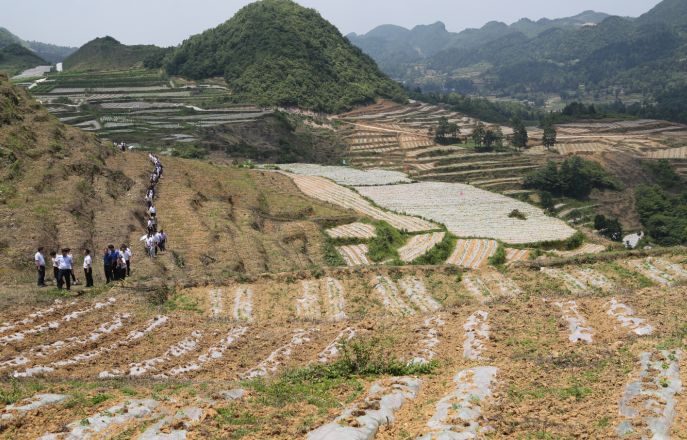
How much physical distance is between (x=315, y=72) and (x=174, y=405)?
13563 centimetres

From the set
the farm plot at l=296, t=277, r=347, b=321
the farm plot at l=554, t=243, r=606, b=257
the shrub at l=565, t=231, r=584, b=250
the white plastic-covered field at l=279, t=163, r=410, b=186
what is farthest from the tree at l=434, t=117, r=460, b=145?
the farm plot at l=296, t=277, r=347, b=321

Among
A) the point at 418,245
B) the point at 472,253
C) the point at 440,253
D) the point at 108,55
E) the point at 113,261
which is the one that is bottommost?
the point at 472,253

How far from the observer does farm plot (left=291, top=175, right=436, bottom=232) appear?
172ft

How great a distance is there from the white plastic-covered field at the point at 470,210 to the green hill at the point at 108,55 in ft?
363

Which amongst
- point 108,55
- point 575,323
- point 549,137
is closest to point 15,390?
point 575,323

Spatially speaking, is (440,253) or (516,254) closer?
(440,253)

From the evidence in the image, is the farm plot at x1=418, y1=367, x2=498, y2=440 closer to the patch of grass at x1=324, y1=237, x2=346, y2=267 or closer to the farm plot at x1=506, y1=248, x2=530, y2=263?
the patch of grass at x1=324, y1=237, x2=346, y2=267

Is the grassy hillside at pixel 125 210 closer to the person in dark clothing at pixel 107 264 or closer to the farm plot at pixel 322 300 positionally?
the person in dark clothing at pixel 107 264

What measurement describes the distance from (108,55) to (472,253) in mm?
150635

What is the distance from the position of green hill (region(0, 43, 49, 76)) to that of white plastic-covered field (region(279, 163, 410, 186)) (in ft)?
341

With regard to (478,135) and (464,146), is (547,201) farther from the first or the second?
(464,146)

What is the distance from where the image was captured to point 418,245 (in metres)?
45.3

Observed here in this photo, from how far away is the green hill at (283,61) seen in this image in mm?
130875

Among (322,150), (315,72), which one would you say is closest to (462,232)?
(322,150)
